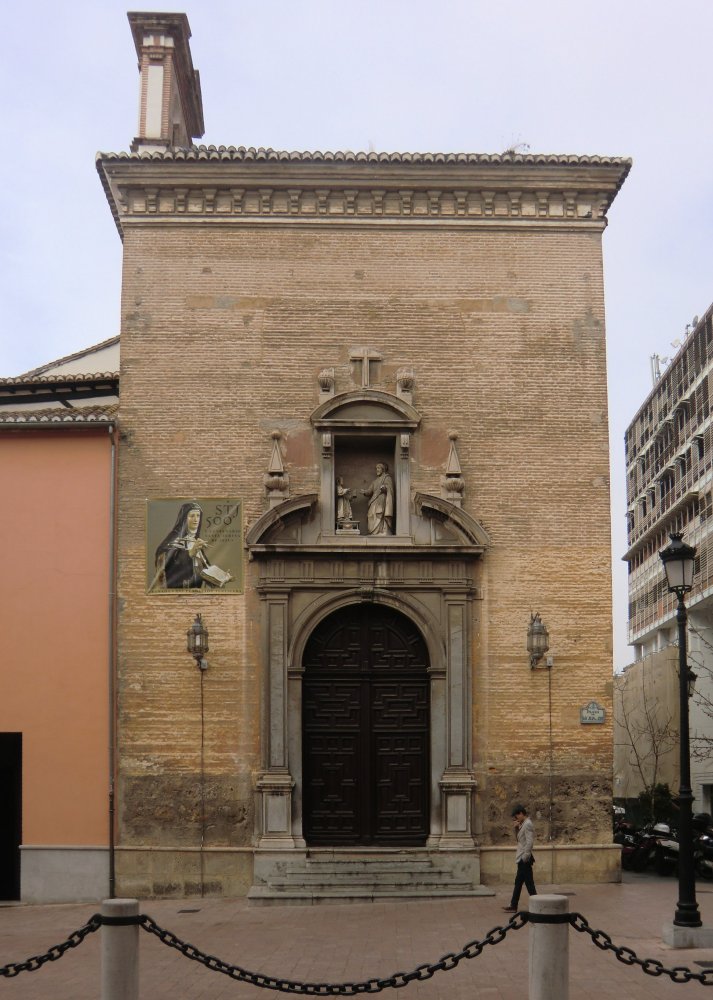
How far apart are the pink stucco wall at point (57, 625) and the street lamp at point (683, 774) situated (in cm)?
828

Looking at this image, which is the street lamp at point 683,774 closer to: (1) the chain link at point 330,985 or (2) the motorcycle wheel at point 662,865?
(1) the chain link at point 330,985

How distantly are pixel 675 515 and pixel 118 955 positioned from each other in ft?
140

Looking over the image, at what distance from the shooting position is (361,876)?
55.9 feet

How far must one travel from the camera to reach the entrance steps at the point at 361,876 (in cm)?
1673

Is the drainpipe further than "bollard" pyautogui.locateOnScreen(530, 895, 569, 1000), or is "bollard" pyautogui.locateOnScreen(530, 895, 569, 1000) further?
the drainpipe

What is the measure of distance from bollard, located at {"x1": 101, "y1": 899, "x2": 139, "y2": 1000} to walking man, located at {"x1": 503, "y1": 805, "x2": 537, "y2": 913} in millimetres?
7066

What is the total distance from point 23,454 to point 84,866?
5.97m

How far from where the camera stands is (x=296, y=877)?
17156 mm

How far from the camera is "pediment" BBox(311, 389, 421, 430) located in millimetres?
18438

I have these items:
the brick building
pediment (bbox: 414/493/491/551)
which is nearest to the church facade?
pediment (bbox: 414/493/491/551)

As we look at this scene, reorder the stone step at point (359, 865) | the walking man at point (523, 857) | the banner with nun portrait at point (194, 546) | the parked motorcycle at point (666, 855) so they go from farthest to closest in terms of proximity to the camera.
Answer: the parked motorcycle at point (666, 855) → the banner with nun portrait at point (194, 546) → the stone step at point (359, 865) → the walking man at point (523, 857)

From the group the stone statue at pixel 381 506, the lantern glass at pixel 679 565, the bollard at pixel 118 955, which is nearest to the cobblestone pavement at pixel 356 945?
the bollard at pixel 118 955

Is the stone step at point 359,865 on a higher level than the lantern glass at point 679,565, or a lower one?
lower

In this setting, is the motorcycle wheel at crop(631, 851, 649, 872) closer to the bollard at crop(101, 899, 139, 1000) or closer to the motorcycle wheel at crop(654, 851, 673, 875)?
the motorcycle wheel at crop(654, 851, 673, 875)
